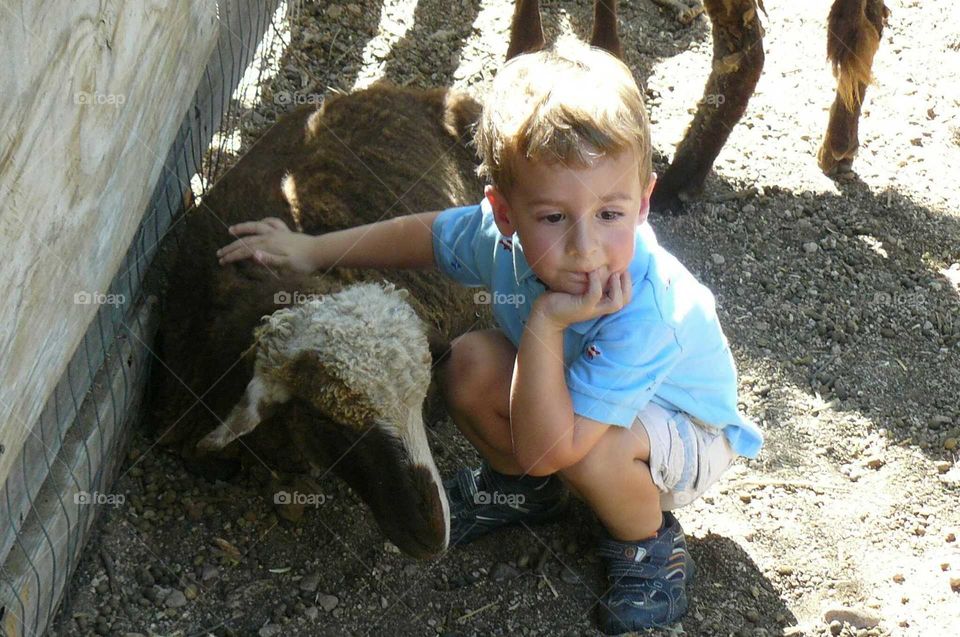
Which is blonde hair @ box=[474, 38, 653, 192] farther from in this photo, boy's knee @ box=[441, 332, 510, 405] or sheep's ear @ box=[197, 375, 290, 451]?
sheep's ear @ box=[197, 375, 290, 451]

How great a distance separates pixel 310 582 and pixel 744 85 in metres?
3.09

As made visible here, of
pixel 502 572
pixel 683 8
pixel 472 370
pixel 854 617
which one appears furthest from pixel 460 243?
pixel 683 8

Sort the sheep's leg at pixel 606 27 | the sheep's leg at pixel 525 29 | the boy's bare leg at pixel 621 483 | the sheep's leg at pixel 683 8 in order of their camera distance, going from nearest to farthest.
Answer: the boy's bare leg at pixel 621 483 → the sheep's leg at pixel 606 27 → the sheep's leg at pixel 525 29 → the sheep's leg at pixel 683 8

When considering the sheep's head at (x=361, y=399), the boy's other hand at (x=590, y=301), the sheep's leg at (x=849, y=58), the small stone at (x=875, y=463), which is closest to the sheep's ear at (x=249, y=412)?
the sheep's head at (x=361, y=399)

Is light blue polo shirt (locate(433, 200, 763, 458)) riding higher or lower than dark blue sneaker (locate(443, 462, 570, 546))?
higher

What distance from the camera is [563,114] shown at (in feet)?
9.07

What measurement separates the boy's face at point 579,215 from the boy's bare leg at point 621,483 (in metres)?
0.54

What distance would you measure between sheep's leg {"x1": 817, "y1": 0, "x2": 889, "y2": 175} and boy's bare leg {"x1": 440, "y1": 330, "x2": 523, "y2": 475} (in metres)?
2.80

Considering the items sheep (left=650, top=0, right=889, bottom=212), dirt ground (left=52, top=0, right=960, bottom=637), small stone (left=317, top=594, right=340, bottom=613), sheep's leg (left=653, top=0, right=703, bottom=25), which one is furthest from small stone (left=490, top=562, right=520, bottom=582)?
sheep's leg (left=653, top=0, right=703, bottom=25)

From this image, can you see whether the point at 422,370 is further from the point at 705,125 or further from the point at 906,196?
the point at 906,196

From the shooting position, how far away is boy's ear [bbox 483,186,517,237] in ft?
9.80

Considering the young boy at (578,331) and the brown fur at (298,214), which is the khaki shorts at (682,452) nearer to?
the young boy at (578,331)

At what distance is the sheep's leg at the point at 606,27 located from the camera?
18.5 ft

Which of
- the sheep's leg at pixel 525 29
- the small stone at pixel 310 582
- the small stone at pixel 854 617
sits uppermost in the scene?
the sheep's leg at pixel 525 29
